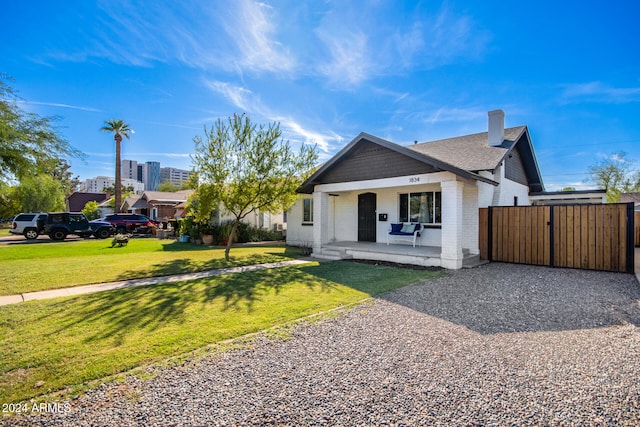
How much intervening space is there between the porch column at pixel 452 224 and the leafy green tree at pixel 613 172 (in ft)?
118

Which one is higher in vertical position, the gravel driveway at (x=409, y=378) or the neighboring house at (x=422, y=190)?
the neighboring house at (x=422, y=190)

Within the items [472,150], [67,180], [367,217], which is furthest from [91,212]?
[472,150]

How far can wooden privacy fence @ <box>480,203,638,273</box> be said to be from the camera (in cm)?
844

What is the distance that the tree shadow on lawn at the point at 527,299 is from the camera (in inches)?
183

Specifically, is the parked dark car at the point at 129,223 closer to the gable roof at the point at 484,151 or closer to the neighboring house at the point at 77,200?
the gable roof at the point at 484,151

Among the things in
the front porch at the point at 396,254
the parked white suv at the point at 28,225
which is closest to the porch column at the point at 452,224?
the front porch at the point at 396,254

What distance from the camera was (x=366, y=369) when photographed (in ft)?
10.3

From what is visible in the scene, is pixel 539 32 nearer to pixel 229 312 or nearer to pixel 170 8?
pixel 170 8

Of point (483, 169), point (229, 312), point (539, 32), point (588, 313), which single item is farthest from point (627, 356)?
point (539, 32)

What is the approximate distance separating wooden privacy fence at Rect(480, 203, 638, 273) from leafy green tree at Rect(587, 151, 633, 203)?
3324 cm

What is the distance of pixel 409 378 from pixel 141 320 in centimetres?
386

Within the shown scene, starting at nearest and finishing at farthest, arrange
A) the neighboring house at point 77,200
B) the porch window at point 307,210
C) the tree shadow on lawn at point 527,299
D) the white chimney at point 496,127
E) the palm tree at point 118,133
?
the tree shadow on lawn at point 527,299 → the white chimney at point 496,127 → the porch window at point 307,210 → the palm tree at point 118,133 → the neighboring house at point 77,200

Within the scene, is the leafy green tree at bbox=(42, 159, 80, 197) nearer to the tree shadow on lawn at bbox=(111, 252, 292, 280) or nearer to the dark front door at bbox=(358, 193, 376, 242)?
the tree shadow on lawn at bbox=(111, 252, 292, 280)

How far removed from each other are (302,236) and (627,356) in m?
12.8
